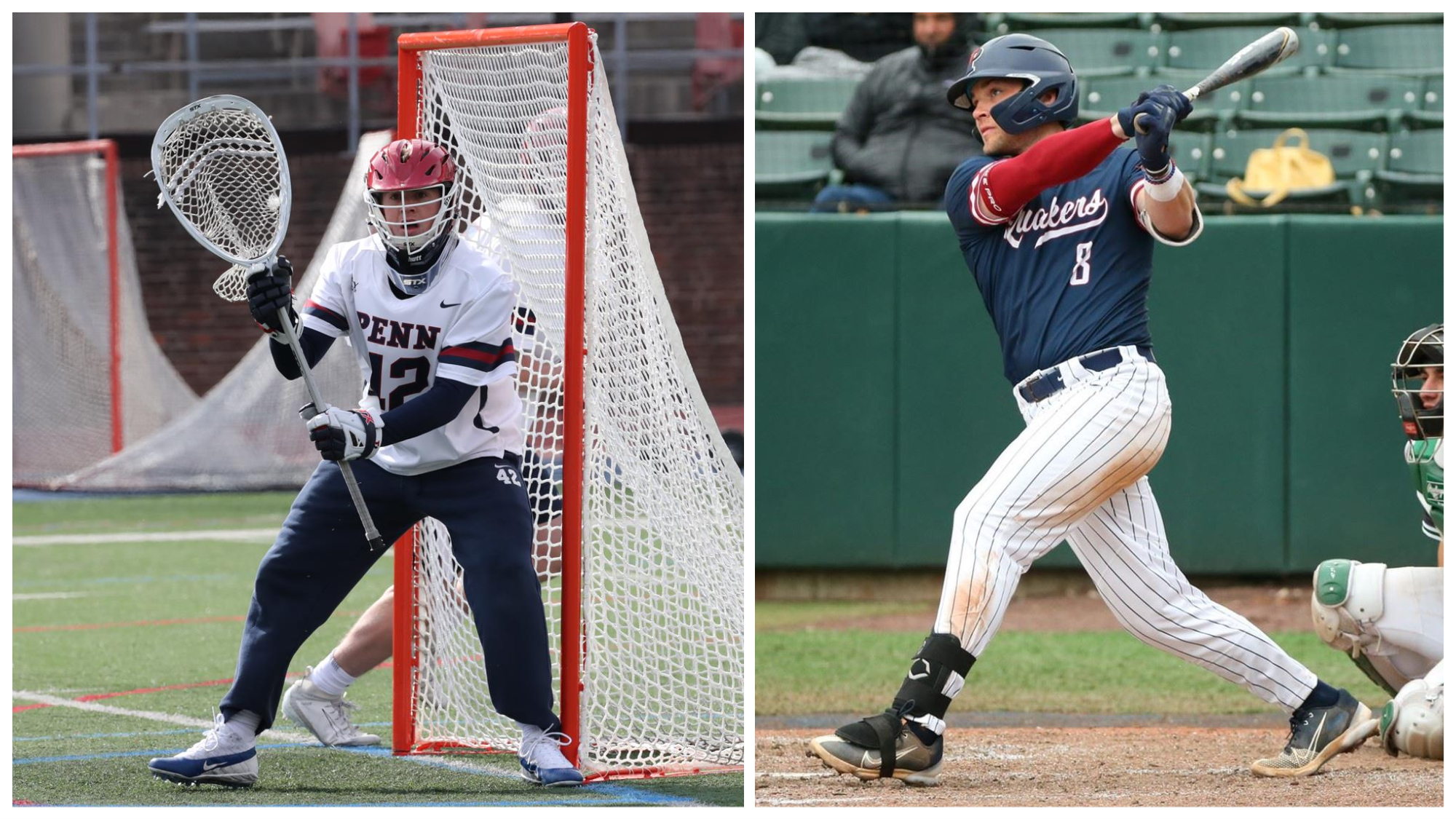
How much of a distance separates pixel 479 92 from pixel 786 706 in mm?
2324

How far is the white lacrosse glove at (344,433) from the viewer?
12.6 ft

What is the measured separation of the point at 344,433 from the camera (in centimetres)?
385

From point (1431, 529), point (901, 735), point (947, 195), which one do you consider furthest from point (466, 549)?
point (1431, 529)

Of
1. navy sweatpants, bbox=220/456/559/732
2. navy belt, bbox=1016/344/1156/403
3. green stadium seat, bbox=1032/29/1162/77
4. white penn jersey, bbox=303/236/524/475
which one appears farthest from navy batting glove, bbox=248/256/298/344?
green stadium seat, bbox=1032/29/1162/77

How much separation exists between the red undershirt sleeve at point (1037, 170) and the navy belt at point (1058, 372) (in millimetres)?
360

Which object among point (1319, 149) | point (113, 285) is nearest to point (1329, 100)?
point (1319, 149)

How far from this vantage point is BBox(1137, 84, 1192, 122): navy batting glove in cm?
356

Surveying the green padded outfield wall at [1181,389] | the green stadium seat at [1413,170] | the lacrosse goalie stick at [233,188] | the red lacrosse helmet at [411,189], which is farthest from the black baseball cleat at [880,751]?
the green stadium seat at [1413,170]

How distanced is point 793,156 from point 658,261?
5.96 metres

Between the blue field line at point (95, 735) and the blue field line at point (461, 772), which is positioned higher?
the blue field line at point (461, 772)

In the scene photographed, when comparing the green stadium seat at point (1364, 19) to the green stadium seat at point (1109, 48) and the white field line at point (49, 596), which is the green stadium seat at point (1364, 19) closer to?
the green stadium seat at point (1109, 48)

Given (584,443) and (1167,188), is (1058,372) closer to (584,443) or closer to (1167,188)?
(1167,188)

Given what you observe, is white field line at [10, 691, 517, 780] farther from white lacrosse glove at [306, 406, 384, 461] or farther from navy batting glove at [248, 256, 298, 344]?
navy batting glove at [248, 256, 298, 344]

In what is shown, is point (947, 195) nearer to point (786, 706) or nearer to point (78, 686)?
point (786, 706)
